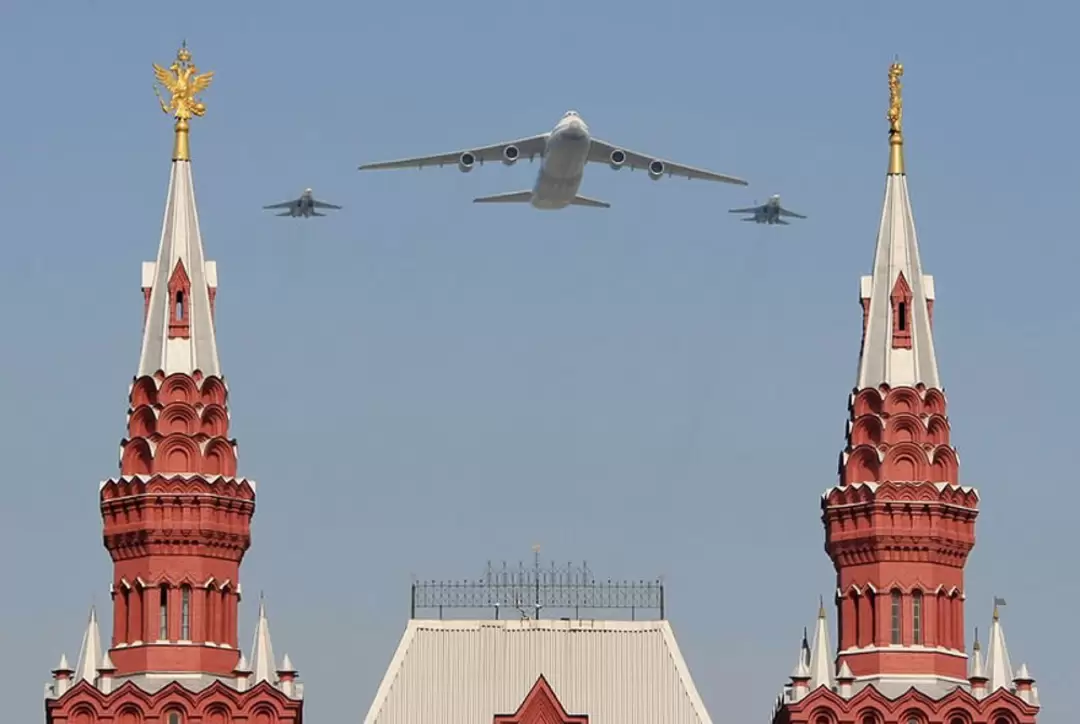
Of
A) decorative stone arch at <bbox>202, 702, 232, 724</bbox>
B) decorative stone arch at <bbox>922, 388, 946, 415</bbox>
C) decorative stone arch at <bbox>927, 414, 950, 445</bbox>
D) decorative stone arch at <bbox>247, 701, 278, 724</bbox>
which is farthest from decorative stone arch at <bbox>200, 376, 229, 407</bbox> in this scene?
decorative stone arch at <bbox>927, 414, 950, 445</bbox>

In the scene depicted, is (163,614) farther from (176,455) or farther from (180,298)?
(180,298)

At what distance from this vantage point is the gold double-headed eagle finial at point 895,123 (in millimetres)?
162000

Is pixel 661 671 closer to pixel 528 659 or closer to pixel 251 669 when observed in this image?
pixel 528 659

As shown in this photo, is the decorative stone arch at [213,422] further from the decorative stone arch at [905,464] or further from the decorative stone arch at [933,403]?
the decorative stone arch at [933,403]

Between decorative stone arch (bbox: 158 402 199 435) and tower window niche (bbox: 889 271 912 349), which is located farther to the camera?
tower window niche (bbox: 889 271 912 349)

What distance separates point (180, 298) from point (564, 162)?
15.9 metres

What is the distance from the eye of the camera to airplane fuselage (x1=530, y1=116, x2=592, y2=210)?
16262 centimetres

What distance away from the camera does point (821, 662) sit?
502ft

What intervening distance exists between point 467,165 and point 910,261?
59.3 feet

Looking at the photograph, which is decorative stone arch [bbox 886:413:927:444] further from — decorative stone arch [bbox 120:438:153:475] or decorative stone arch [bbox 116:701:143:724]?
decorative stone arch [bbox 116:701:143:724]

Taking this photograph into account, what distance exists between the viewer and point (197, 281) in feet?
520

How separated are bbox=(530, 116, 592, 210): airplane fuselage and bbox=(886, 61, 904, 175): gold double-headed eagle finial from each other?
37.4 ft

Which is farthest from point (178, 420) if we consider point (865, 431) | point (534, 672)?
point (865, 431)

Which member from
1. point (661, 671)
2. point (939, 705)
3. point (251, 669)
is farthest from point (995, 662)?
point (251, 669)
